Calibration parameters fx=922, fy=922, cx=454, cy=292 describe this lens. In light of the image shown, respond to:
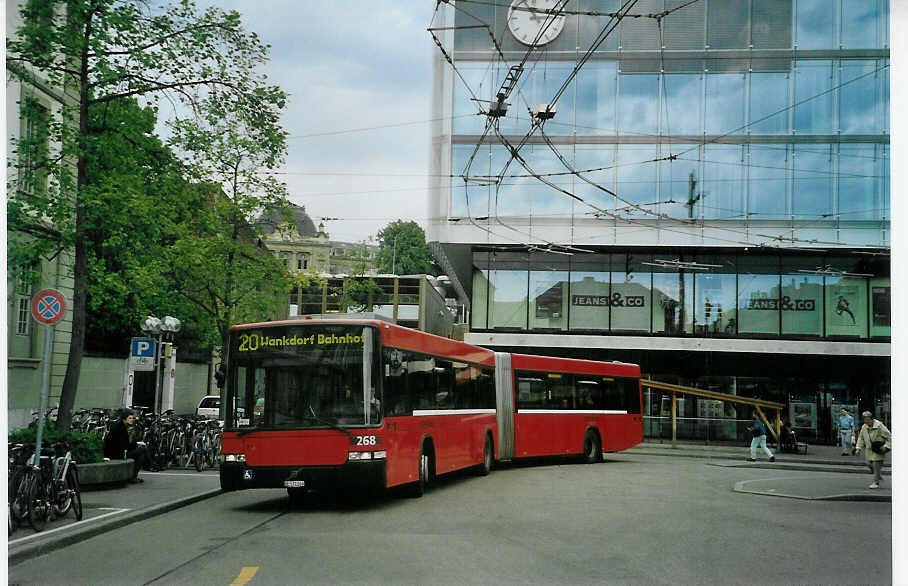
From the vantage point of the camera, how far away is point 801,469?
2786 centimetres

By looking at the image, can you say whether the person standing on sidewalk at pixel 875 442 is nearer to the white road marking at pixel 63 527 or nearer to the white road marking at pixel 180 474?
the white road marking at pixel 180 474

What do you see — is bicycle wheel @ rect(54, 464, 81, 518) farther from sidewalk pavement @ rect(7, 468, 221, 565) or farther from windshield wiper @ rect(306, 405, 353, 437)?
windshield wiper @ rect(306, 405, 353, 437)

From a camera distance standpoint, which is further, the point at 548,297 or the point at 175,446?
the point at 548,297

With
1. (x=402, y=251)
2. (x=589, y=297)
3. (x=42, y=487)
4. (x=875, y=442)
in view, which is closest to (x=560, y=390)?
(x=875, y=442)

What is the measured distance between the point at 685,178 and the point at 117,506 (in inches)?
1058

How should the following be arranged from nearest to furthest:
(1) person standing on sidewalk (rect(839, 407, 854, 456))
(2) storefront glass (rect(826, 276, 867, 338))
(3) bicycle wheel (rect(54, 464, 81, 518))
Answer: (3) bicycle wheel (rect(54, 464, 81, 518)) < (1) person standing on sidewalk (rect(839, 407, 854, 456)) < (2) storefront glass (rect(826, 276, 867, 338))

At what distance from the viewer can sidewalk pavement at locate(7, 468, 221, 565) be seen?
33.4ft

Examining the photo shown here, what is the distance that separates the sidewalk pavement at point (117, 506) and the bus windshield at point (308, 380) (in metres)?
1.89

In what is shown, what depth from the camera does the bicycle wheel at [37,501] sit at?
11.0 m

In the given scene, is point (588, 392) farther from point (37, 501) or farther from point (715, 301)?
point (37, 501)

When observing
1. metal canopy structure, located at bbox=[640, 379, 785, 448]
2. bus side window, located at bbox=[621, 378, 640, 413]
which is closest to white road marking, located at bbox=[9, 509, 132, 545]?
bus side window, located at bbox=[621, 378, 640, 413]

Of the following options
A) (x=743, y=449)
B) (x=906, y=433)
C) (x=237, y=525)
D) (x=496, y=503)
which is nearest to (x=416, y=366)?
(x=496, y=503)

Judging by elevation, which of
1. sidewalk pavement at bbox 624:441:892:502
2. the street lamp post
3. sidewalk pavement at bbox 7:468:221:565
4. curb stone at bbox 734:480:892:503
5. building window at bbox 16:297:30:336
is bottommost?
sidewalk pavement at bbox 624:441:892:502

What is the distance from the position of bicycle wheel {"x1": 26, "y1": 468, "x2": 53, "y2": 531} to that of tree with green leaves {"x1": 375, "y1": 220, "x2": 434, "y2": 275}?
6456cm
